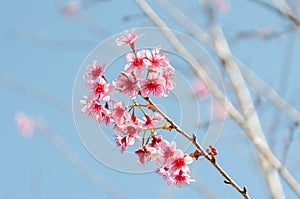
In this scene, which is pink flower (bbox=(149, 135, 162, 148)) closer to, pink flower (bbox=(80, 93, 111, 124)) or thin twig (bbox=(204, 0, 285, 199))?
pink flower (bbox=(80, 93, 111, 124))

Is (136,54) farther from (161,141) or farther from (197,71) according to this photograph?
(197,71)

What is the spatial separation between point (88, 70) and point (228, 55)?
5.24 ft

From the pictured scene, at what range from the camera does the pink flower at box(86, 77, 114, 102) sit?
1.05 metres

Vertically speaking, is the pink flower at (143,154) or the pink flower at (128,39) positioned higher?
the pink flower at (128,39)

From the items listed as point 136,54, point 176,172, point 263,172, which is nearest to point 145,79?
point 136,54

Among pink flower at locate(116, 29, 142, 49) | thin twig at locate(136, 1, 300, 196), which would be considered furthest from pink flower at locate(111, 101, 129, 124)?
thin twig at locate(136, 1, 300, 196)

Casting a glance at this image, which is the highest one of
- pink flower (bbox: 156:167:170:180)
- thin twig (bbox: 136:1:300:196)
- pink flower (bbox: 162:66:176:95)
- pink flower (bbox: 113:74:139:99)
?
thin twig (bbox: 136:1:300:196)

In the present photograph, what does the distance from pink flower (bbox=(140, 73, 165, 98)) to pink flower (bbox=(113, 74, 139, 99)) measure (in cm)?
2

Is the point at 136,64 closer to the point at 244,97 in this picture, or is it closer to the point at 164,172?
the point at 164,172

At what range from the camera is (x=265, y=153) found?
204 centimetres

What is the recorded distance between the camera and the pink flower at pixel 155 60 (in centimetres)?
105

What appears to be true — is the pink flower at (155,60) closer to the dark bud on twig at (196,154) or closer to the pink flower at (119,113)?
the pink flower at (119,113)

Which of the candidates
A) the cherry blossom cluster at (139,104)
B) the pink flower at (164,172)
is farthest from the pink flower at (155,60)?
the pink flower at (164,172)

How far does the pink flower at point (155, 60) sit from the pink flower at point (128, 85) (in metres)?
0.05
